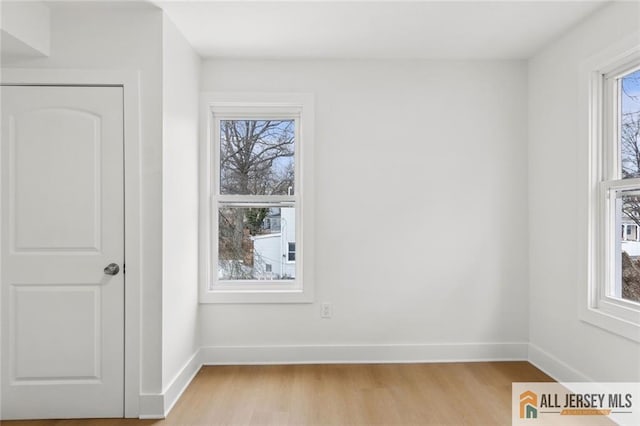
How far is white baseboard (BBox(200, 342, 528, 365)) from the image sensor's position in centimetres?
326

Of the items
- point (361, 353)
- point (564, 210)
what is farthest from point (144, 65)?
point (564, 210)

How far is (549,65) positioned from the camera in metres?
3.05

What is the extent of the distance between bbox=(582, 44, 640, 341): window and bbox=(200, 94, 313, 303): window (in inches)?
82.5

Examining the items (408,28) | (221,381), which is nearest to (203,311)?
(221,381)

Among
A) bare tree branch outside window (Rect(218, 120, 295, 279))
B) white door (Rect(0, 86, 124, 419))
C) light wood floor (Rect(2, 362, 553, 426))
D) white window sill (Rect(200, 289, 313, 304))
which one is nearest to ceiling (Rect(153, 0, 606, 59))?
bare tree branch outside window (Rect(218, 120, 295, 279))

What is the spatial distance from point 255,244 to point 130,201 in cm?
121

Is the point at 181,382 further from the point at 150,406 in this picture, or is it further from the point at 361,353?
the point at 361,353

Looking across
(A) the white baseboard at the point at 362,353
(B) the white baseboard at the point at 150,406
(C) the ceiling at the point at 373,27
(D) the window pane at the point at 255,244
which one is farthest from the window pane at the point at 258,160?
(B) the white baseboard at the point at 150,406

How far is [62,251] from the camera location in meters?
2.41

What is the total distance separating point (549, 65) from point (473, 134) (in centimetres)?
73

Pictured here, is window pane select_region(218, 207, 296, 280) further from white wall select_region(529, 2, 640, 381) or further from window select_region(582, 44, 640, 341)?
window select_region(582, 44, 640, 341)

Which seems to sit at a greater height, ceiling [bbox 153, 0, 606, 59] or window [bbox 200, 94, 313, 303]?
ceiling [bbox 153, 0, 606, 59]

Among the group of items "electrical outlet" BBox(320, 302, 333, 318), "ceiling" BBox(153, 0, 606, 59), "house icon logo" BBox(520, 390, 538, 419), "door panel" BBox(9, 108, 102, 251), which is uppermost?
"ceiling" BBox(153, 0, 606, 59)

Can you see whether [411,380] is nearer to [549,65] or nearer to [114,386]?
[114,386]
